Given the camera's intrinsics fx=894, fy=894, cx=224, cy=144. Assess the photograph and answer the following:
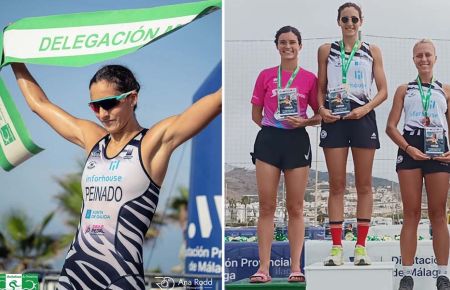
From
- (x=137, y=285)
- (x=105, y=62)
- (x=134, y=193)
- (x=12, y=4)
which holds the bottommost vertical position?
(x=137, y=285)

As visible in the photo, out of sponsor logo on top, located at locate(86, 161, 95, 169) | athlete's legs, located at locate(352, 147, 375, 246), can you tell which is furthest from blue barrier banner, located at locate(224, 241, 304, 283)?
sponsor logo on top, located at locate(86, 161, 95, 169)

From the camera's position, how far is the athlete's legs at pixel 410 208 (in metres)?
4.74

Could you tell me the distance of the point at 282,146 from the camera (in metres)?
4.85

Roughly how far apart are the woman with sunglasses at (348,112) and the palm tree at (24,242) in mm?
1577

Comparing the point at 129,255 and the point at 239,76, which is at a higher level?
the point at 239,76

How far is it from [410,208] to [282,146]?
0.76 meters

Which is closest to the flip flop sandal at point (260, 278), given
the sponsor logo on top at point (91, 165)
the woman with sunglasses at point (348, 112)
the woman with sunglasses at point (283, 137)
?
the woman with sunglasses at point (283, 137)

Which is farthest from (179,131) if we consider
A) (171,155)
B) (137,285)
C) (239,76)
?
(137,285)

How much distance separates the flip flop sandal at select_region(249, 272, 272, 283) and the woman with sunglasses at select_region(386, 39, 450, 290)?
712 millimetres

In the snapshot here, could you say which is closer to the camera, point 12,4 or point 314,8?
point 314,8

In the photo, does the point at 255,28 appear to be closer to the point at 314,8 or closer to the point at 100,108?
the point at 314,8

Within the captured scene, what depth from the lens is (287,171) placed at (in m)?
4.84

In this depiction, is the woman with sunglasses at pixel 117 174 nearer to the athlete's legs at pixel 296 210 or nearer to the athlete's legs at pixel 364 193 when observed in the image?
the athlete's legs at pixel 296 210

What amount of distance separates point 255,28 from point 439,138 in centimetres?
114
